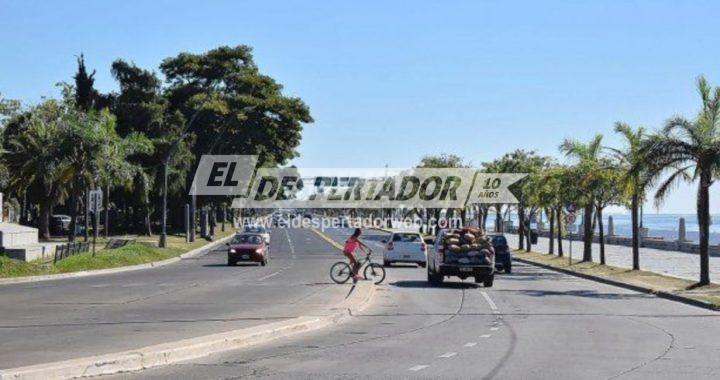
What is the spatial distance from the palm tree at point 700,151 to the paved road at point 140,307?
35.4ft

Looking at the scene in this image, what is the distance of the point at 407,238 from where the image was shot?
44156 mm

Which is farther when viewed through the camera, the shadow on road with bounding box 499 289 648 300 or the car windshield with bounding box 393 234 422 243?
the car windshield with bounding box 393 234 422 243

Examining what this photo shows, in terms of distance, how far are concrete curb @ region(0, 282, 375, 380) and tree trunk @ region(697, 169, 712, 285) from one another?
15290mm

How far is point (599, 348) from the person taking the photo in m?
15.3

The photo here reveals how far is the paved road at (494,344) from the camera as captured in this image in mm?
12430

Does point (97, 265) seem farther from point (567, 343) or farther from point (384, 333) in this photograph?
point (567, 343)

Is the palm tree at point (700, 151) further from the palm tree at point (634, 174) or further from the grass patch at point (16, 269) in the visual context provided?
the grass patch at point (16, 269)

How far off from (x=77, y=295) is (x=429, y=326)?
450 inches

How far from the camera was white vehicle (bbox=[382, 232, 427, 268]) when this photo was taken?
43.8 meters

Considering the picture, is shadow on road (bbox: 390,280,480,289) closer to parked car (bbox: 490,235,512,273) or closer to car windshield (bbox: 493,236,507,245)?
parked car (bbox: 490,235,512,273)

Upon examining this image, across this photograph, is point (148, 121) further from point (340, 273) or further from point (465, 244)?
point (465, 244)

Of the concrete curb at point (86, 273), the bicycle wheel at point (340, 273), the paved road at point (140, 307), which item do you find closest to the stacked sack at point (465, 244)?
the bicycle wheel at point (340, 273)

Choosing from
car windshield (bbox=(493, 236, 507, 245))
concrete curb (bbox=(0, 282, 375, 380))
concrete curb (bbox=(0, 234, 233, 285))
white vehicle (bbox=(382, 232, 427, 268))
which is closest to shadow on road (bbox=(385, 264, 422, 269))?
white vehicle (bbox=(382, 232, 427, 268))

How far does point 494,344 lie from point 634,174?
17473 mm
